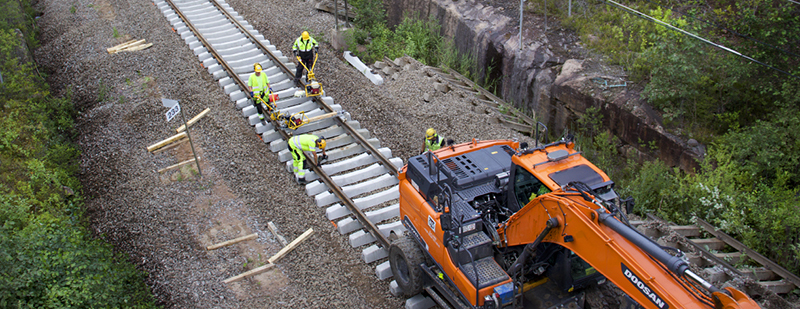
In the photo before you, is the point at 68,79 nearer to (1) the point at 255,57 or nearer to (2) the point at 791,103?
(1) the point at 255,57

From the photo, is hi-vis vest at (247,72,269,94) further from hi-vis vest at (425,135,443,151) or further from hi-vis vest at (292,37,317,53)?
hi-vis vest at (425,135,443,151)

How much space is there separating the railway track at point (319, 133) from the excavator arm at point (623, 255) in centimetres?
419

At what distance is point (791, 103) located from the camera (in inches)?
389

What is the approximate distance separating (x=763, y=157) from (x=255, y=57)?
13.3 metres

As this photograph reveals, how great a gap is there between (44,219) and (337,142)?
6.02 metres

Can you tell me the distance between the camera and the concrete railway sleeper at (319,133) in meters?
10.3

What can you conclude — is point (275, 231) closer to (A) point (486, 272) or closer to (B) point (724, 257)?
(A) point (486, 272)

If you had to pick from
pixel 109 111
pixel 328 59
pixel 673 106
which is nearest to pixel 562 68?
pixel 673 106

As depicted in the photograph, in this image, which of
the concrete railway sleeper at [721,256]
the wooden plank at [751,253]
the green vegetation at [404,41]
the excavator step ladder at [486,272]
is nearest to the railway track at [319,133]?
the excavator step ladder at [486,272]

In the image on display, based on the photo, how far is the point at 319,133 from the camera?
12.8 meters

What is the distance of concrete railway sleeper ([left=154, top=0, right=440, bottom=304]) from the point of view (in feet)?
33.8

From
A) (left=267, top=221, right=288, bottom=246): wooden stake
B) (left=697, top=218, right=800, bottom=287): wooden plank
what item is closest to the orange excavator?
(left=267, top=221, right=288, bottom=246): wooden stake

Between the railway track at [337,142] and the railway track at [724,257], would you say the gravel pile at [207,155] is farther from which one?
the railway track at [724,257]

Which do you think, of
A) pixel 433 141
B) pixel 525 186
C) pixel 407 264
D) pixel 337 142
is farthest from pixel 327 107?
pixel 525 186
